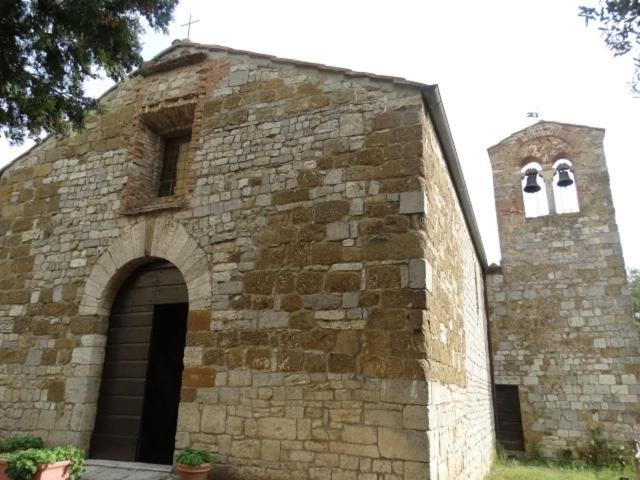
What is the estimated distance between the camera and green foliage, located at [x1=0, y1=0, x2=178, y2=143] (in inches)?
216

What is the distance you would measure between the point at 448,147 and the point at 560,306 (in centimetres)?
674

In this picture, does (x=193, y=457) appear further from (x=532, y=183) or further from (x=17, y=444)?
(x=532, y=183)

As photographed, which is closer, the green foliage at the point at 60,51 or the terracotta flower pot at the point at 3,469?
the terracotta flower pot at the point at 3,469

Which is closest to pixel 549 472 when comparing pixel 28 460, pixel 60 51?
pixel 28 460

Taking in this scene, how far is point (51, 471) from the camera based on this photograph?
4.95 m

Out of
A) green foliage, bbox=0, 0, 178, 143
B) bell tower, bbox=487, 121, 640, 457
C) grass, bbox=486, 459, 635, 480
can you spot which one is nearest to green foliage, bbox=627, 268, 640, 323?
bell tower, bbox=487, 121, 640, 457

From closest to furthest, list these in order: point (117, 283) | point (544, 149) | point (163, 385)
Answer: point (163, 385) < point (117, 283) < point (544, 149)

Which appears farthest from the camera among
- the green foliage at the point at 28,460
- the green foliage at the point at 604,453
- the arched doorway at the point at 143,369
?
the green foliage at the point at 604,453

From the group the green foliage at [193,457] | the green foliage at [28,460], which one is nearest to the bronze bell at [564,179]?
the green foliage at [193,457]

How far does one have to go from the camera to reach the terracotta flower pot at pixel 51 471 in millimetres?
4824

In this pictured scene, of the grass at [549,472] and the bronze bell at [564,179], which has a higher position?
the bronze bell at [564,179]

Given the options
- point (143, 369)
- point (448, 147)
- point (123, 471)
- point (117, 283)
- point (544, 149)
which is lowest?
point (123, 471)

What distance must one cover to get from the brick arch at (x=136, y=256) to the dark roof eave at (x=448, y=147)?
11.1 ft

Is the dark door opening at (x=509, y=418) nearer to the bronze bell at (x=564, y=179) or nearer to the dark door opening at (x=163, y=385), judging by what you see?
the bronze bell at (x=564, y=179)
